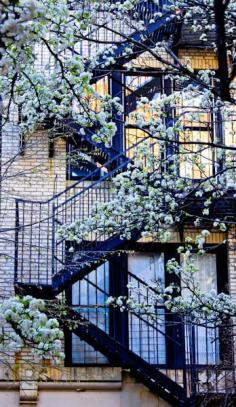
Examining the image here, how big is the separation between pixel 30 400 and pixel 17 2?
10263mm

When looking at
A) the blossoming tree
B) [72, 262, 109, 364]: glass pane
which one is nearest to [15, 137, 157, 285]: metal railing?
[72, 262, 109, 364]: glass pane

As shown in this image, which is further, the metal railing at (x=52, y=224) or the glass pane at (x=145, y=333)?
the glass pane at (x=145, y=333)

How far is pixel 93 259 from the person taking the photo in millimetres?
14219

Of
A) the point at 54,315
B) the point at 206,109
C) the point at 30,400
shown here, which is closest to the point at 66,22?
the point at 206,109

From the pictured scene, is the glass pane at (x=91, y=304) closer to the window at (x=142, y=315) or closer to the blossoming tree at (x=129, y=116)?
the window at (x=142, y=315)

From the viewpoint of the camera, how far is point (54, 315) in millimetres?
12922

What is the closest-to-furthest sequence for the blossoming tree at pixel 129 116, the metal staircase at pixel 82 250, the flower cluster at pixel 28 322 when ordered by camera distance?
the flower cluster at pixel 28 322 → the blossoming tree at pixel 129 116 → the metal staircase at pixel 82 250

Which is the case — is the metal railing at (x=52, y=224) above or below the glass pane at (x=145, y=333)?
above

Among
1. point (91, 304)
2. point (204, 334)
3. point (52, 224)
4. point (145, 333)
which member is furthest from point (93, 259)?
point (204, 334)

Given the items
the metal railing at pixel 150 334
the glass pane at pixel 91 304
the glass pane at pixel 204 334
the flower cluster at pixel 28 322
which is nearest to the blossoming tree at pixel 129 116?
the flower cluster at pixel 28 322

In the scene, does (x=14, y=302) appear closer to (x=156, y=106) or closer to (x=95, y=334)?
(x=156, y=106)

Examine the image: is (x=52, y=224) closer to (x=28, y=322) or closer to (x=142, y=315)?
(x=142, y=315)

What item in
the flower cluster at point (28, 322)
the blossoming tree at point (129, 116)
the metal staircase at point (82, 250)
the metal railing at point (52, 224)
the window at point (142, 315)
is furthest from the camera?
the window at point (142, 315)

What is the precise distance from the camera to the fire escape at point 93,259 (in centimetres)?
1459
